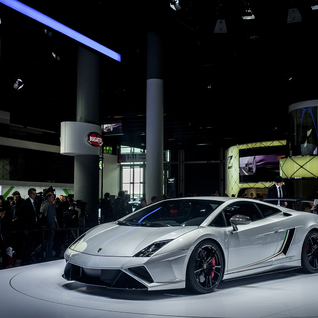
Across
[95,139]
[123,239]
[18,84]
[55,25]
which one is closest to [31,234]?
[55,25]

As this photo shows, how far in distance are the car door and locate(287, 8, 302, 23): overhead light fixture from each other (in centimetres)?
830

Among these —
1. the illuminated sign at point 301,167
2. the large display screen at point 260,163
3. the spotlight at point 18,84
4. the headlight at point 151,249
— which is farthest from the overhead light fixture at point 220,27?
the large display screen at point 260,163

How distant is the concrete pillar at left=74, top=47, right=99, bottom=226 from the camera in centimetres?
1375

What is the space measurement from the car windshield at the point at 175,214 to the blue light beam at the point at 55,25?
164 inches

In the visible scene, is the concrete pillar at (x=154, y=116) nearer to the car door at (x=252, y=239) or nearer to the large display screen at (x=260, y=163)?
the car door at (x=252, y=239)

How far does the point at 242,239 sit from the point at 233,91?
1355 centimetres

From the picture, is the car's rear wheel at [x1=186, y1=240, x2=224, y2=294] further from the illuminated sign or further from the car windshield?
the illuminated sign

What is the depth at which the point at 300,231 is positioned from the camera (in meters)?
6.03

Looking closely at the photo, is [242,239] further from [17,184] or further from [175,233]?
[17,184]

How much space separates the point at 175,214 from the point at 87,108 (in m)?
8.99

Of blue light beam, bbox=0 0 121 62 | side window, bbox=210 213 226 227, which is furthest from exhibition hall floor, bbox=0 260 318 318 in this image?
blue light beam, bbox=0 0 121 62

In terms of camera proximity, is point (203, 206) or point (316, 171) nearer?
point (203, 206)

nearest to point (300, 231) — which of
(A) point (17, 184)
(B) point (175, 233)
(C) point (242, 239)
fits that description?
(C) point (242, 239)

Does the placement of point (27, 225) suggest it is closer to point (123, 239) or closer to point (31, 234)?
point (31, 234)
